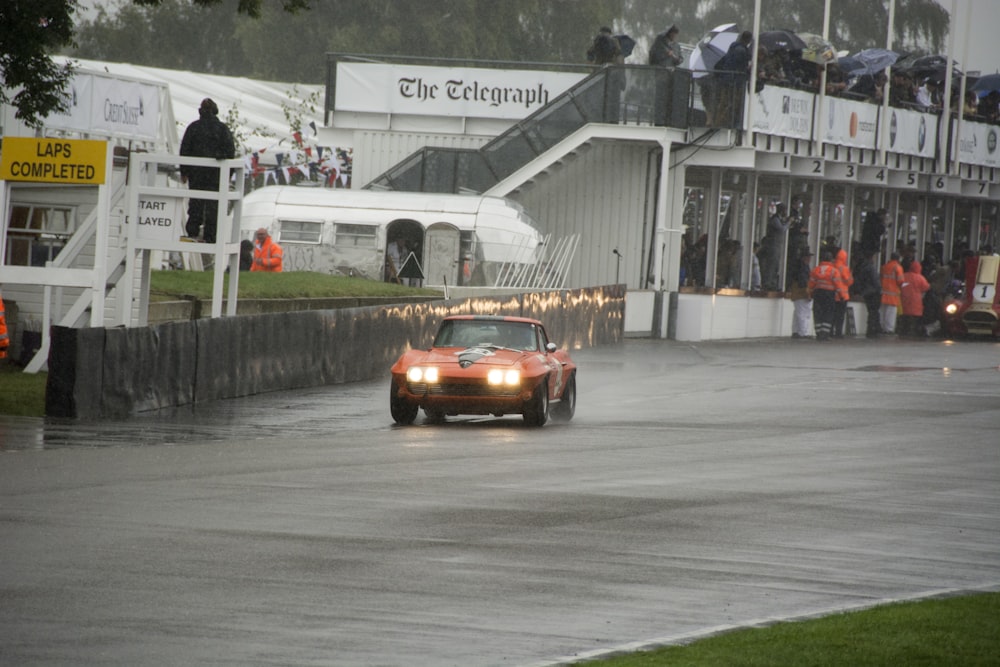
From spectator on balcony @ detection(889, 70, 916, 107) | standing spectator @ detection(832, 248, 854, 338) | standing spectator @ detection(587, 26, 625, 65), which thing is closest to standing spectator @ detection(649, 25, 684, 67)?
standing spectator @ detection(587, 26, 625, 65)

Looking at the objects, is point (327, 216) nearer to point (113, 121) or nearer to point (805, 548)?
point (113, 121)

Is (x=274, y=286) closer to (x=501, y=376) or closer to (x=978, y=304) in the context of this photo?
(x=501, y=376)

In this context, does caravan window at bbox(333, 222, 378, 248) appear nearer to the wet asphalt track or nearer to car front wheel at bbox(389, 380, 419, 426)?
the wet asphalt track

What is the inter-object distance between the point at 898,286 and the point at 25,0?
→ 29658mm

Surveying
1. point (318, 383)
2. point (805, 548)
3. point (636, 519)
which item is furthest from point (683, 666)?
point (318, 383)

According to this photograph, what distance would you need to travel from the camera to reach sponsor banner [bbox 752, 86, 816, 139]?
4166 cm

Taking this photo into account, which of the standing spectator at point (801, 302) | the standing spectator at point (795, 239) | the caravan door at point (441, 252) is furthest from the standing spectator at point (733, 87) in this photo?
the caravan door at point (441, 252)

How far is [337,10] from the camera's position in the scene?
81.2 meters

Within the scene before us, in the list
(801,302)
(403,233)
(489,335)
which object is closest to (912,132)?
(801,302)

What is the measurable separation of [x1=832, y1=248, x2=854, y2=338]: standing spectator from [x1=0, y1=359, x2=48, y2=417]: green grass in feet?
78.0

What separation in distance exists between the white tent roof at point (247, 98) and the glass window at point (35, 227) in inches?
1016

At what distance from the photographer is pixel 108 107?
2881 cm

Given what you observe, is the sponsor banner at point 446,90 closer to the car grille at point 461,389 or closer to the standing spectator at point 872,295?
the standing spectator at point 872,295

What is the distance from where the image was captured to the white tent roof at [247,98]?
A: 5419 cm
